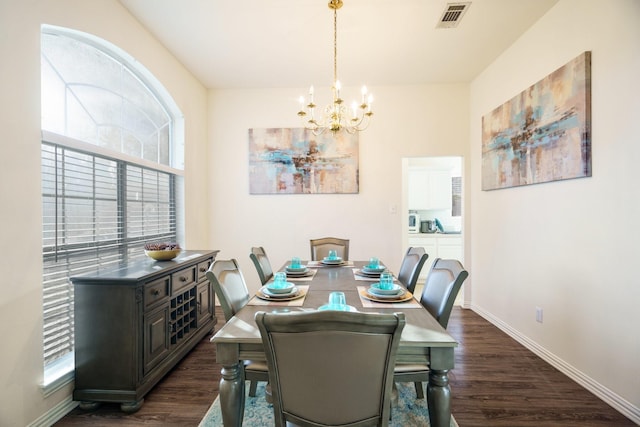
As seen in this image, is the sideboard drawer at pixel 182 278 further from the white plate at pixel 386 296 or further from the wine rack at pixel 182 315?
the white plate at pixel 386 296

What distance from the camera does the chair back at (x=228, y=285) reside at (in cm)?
170

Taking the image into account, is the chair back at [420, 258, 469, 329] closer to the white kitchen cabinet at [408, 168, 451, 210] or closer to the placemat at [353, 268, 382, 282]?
the placemat at [353, 268, 382, 282]

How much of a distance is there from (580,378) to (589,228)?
1.12 m

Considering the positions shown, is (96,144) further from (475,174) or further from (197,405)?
(475,174)

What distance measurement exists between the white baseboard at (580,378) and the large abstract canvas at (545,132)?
147 centimetres

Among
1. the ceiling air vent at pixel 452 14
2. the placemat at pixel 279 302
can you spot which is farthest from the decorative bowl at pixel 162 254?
the ceiling air vent at pixel 452 14

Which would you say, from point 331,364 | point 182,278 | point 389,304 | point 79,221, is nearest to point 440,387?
point 389,304

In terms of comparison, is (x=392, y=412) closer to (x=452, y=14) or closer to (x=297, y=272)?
(x=297, y=272)

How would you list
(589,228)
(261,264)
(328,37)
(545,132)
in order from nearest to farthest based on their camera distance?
(589,228), (261,264), (545,132), (328,37)

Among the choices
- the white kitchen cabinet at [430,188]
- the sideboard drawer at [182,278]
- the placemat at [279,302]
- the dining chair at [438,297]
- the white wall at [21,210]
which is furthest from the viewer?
the white kitchen cabinet at [430,188]

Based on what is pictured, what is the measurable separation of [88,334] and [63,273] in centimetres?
45

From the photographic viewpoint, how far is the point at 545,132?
2.63 meters

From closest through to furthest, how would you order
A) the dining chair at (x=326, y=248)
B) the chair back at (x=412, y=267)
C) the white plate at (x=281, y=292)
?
the white plate at (x=281, y=292) → the chair back at (x=412, y=267) → the dining chair at (x=326, y=248)

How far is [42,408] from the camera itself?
5.92 ft
